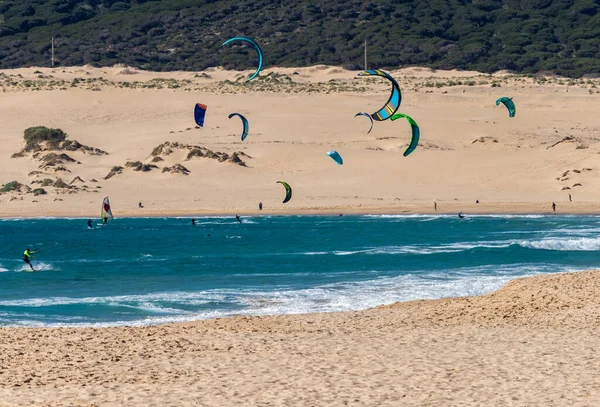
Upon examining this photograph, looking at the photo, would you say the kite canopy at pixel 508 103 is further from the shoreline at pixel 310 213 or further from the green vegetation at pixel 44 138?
the green vegetation at pixel 44 138

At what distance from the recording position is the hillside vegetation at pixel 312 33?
7969 centimetres

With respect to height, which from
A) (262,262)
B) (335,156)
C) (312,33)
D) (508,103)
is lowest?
Answer: (262,262)

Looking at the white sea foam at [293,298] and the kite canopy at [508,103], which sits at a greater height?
the kite canopy at [508,103]

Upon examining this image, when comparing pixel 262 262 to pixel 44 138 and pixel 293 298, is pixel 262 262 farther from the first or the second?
pixel 44 138

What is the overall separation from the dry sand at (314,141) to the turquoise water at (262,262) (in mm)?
3188

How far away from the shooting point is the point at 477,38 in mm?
82750

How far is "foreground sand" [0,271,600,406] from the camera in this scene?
33.4 feet

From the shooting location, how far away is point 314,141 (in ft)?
168

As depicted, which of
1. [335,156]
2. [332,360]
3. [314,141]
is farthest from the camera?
[314,141]

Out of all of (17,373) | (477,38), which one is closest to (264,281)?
(17,373)

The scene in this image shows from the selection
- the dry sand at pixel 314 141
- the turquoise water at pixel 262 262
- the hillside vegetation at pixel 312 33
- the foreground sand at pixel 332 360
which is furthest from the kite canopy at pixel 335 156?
the hillside vegetation at pixel 312 33

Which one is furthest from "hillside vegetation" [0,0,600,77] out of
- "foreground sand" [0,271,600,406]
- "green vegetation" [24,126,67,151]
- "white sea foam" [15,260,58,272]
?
"foreground sand" [0,271,600,406]

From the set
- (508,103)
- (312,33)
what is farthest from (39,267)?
(312,33)

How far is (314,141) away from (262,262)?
81.4ft
